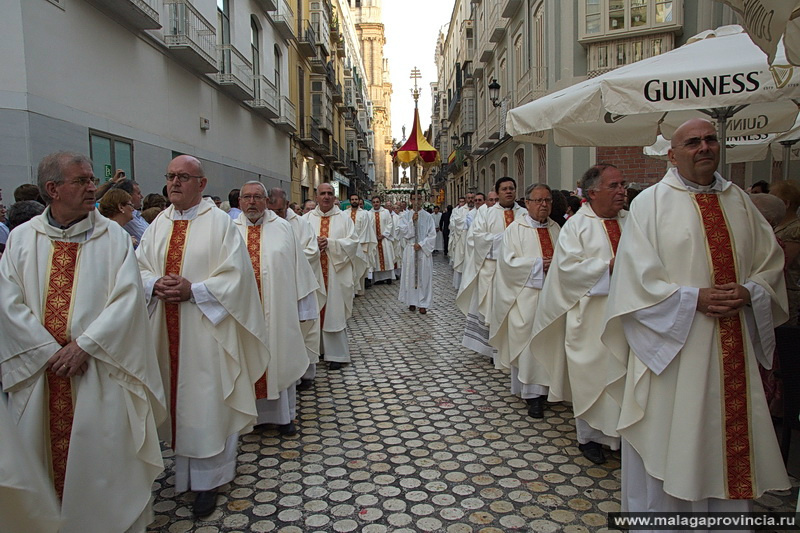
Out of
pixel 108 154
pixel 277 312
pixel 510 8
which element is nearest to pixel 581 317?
pixel 277 312

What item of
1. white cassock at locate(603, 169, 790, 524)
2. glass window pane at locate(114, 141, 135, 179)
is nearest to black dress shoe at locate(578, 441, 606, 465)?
white cassock at locate(603, 169, 790, 524)

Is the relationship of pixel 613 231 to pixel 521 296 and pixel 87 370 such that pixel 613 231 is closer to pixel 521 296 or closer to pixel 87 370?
pixel 521 296

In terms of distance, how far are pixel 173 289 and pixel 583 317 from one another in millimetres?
2737

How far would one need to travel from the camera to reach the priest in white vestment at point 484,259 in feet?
21.5

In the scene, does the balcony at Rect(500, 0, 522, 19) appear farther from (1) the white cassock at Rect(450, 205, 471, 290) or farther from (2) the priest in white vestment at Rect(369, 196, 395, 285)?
(2) the priest in white vestment at Rect(369, 196, 395, 285)

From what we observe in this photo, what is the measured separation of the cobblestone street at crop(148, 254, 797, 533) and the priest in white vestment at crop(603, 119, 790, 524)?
2.28ft

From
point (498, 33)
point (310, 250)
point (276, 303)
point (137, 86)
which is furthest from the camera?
point (498, 33)

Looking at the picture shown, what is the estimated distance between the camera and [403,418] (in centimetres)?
496

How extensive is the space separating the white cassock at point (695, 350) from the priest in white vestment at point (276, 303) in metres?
2.50

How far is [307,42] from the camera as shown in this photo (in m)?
25.6

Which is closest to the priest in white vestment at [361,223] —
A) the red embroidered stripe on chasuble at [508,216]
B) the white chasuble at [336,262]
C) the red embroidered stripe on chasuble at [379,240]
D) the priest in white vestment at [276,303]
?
the red embroidered stripe on chasuble at [379,240]

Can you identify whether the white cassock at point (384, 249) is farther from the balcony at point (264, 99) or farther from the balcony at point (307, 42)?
the balcony at point (307, 42)

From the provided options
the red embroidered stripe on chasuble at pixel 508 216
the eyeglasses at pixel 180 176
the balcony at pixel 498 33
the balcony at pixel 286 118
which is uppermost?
the balcony at pixel 498 33

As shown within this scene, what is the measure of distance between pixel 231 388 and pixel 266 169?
17374mm
